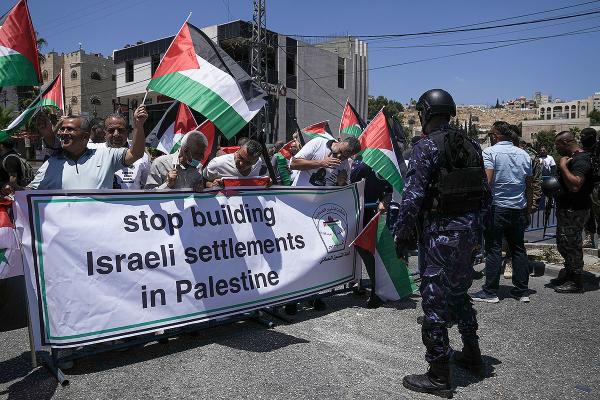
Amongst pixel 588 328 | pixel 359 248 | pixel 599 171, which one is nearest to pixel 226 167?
pixel 359 248

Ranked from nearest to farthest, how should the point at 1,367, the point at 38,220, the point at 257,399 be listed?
the point at 257,399
the point at 38,220
the point at 1,367

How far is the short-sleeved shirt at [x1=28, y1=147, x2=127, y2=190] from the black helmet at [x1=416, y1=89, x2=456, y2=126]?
7.86 feet

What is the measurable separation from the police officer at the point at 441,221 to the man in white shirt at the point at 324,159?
2.14 metres

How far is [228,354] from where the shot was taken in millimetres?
4016

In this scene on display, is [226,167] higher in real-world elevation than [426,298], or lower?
higher

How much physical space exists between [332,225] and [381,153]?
4.26 ft

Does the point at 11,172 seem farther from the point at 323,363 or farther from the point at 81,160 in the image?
the point at 323,363

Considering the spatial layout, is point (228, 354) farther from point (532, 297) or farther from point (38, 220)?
point (532, 297)

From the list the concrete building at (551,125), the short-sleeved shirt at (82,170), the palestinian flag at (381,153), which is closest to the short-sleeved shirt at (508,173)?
the palestinian flag at (381,153)

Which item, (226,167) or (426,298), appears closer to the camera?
(426,298)

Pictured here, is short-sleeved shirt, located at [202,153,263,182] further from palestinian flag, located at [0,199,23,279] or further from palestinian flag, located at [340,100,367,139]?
palestinian flag, located at [340,100,367,139]

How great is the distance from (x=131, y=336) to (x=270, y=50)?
34.4 meters

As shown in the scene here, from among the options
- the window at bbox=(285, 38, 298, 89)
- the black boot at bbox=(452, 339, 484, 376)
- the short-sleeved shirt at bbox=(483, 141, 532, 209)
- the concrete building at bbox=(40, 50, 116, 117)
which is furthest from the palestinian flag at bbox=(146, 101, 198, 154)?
the concrete building at bbox=(40, 50, 116, 117)

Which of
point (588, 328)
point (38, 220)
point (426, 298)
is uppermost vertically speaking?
point (38, 220)
